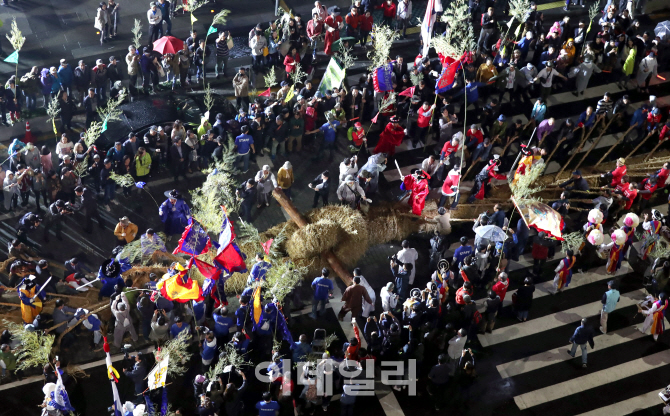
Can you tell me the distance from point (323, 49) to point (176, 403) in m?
12.1

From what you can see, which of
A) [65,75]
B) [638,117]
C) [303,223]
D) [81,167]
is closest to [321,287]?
[303,223]

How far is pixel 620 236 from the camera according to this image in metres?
19.0

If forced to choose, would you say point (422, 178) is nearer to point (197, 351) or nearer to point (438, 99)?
point (438, 99)

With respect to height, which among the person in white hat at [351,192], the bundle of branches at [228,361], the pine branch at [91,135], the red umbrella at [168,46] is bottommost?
the bundle of branches at [228,361]

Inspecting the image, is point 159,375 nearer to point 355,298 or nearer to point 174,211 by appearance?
point 355,298

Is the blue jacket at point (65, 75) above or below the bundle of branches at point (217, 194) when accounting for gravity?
above

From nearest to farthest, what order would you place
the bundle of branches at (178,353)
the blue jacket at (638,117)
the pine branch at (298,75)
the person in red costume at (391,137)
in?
the bundle of branches at (178,353)
the person in red costume at (391,137)
the blue jacket at (638,117)
the pine branch at (298,75)

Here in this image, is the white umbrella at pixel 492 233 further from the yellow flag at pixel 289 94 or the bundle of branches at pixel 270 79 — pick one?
the bundle of branches at pixel 270 79

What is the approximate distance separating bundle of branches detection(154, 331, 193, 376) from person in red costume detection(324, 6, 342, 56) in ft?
34.2

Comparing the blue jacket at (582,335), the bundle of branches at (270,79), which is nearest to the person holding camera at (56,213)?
the bundle of branches at (270,79)

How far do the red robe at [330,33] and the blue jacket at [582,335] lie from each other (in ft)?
35.9

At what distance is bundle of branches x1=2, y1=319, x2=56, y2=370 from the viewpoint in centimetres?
1620

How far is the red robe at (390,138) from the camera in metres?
21.3

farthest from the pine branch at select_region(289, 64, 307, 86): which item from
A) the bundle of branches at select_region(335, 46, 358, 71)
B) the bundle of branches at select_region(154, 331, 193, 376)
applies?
the bundle of branches at select_region(154, 331, 193, 376)
